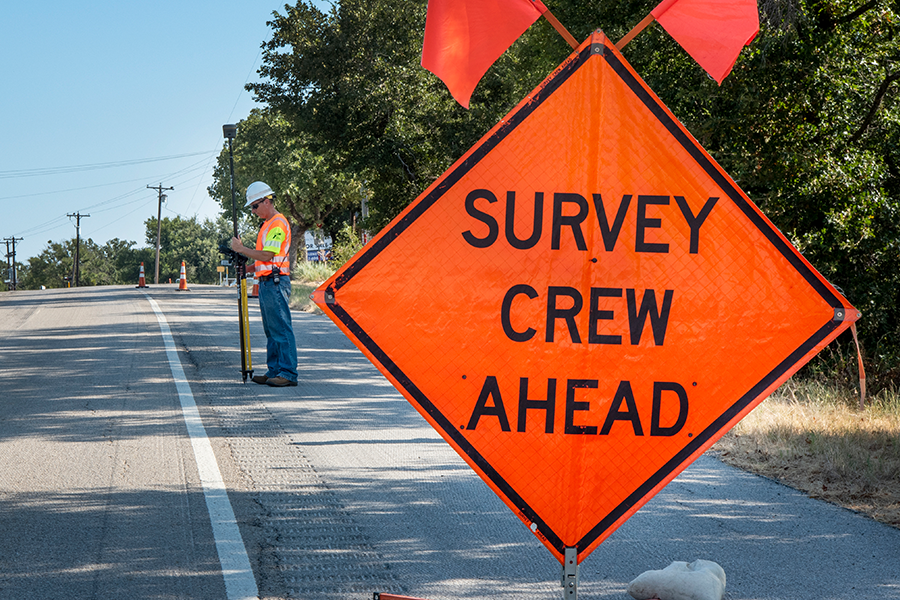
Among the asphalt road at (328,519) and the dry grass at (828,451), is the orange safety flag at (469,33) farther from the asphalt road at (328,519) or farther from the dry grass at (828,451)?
the dry grass at (828,451)

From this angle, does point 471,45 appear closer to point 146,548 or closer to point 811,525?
point 146,548

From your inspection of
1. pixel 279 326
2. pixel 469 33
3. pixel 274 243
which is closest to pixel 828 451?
pixel 469 33

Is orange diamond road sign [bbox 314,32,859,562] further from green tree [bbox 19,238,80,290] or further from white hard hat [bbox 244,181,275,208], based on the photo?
green tree [bbox 19,238,80,290]

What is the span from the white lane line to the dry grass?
11.8ft

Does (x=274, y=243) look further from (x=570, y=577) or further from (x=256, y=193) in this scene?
(x=570, y=577)

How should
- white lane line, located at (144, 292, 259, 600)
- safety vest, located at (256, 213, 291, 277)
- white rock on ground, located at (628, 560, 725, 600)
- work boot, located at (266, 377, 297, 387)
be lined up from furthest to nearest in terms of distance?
1. work boot, located at (266, 377, 297, 387)
2. safety vest, located at (256, 213, 291, 277)
3. white lane line, located at (144, 292, 259, 600)
4. white rock on ground, located at (628, 560, 725, 600)

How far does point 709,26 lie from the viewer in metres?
2.66

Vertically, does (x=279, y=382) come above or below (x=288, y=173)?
below

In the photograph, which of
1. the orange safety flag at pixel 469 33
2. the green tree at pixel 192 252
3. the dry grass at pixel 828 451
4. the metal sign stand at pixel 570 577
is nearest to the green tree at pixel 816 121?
the dry grass at pixel 828 451

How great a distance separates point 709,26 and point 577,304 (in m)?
1.03

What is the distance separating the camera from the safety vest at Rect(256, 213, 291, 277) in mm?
8820

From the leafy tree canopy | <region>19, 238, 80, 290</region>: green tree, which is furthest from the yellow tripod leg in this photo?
<region>19, 238, 80, 290</region>: green tree

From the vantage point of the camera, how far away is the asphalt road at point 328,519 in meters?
3.73

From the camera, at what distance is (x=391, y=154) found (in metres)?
25.0
